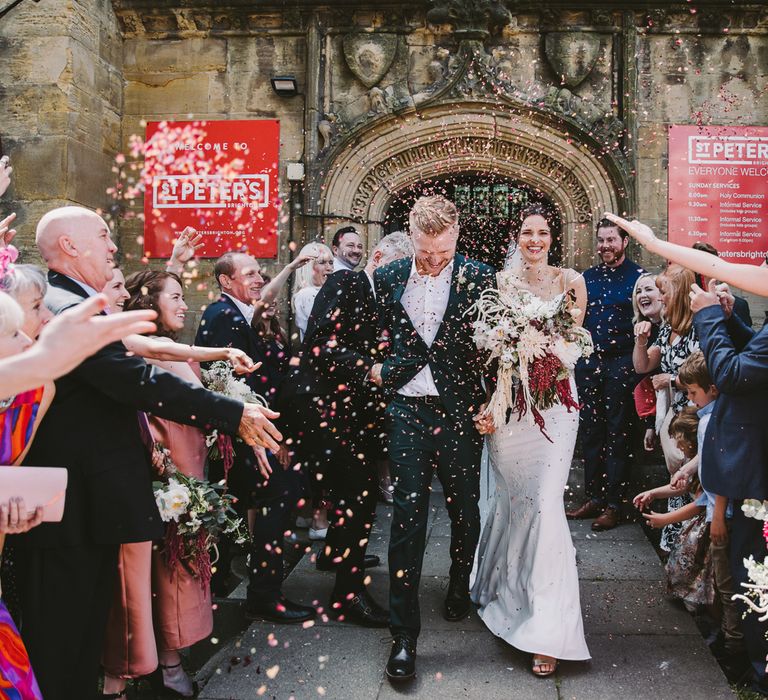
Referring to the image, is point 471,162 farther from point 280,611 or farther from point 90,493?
point 90,493

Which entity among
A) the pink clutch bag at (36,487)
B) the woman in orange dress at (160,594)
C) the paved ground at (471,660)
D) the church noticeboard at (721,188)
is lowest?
the paved ground at (471,660)

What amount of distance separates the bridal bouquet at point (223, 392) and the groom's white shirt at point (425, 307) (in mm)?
832

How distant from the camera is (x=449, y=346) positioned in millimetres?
3668

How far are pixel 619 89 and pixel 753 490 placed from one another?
19.0 ft

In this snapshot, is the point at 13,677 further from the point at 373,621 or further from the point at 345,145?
Result: the point at 345,145

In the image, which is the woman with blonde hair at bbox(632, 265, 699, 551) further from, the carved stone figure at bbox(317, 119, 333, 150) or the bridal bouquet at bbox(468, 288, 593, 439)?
the carved stone figure at bbox(317, 119, 333, 150)

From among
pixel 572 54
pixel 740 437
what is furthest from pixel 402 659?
pixel 572 54

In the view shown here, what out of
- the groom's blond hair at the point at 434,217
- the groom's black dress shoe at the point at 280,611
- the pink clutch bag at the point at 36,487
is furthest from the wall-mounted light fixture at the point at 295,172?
the pink clutch bag at the point at 36,487

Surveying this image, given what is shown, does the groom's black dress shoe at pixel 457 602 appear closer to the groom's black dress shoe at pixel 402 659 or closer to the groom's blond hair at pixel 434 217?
the groom's black dress shoe at pixel 402 659

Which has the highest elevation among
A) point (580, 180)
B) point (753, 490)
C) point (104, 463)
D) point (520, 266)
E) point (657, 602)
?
point (580, 180)

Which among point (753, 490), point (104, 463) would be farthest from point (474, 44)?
point (104, 463)

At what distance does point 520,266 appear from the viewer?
4242 millimetres

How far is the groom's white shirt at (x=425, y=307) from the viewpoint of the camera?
364cm

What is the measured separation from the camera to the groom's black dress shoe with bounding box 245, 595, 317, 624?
12.9ft
